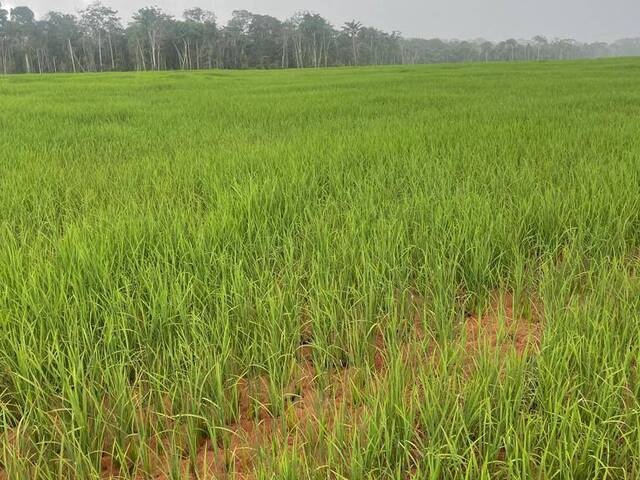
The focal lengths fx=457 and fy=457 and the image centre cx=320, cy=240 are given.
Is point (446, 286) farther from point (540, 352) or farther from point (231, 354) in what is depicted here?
point (231, 354)

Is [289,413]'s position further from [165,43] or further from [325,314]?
[165,43]

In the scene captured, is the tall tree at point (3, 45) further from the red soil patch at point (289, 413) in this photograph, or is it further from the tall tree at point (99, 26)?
the red soil patch at point (289, 413)

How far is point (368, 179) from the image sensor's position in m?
3.31

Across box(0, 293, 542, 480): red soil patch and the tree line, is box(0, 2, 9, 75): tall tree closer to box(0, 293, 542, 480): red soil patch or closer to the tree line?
the tree line

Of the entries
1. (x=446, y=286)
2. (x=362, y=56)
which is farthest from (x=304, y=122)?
(x=362, y=56)

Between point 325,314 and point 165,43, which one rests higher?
point 165,43

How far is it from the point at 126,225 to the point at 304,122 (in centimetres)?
481

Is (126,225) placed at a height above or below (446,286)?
above

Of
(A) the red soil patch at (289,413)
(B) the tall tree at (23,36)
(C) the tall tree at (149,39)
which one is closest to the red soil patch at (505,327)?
(A) the red soil patch at (289,413)

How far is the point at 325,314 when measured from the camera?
1.68 meters

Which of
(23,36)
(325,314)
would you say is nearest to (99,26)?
(23,36)

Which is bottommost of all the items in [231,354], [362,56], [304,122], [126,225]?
[231,354]

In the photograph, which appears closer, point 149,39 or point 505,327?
point 505,327

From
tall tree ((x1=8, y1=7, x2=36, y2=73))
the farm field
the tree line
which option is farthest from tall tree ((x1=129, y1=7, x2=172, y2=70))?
the farm field
